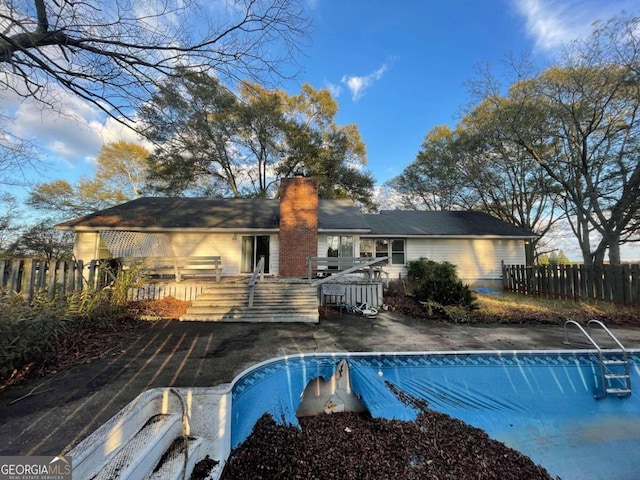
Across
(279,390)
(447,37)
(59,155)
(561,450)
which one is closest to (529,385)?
(561,450)

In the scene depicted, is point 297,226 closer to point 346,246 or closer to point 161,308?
point 346,246

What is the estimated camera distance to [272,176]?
1000 inches

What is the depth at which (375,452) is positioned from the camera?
3.79 m

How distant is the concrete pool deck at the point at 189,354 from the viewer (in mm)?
2867

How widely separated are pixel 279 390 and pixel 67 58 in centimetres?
606

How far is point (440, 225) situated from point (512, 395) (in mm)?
13169

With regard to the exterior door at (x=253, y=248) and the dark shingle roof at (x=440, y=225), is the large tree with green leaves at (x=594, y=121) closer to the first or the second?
the dark shingle roof at (x=440, y=225)

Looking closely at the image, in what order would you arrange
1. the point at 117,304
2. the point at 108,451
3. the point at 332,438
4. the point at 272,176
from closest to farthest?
the point at 108,451 → the point at 332,438 → the point at 117,304 → the point at 272,176

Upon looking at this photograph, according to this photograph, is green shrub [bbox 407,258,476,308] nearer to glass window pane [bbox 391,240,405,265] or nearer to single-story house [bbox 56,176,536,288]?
single-story house [bbox 56,176,536,288]

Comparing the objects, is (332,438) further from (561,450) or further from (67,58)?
(67,58)

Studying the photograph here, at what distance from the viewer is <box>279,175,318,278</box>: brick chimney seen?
489 inches

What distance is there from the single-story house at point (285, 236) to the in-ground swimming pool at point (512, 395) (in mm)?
7702

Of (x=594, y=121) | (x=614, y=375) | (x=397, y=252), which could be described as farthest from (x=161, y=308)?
(x=594, y=121)

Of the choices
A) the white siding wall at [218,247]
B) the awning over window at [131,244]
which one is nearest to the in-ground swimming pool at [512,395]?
the awning over window at [131,244]
